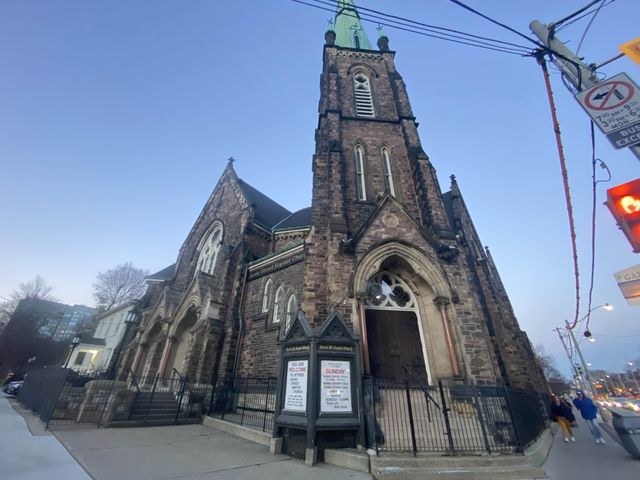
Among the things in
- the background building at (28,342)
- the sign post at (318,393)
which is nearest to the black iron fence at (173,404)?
the sign post at (318,393)

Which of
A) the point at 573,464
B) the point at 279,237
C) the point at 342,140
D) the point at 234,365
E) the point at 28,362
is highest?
the point at 342,140

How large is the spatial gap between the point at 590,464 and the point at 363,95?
653 inches

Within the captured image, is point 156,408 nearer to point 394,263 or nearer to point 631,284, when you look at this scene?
point 394,263

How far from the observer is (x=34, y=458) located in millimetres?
4668

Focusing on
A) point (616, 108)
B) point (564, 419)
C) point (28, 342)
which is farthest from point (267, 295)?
point (28, 342)

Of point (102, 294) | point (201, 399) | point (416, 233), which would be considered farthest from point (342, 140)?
point (102, 294)

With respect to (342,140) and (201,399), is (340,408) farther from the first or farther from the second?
(342,140)

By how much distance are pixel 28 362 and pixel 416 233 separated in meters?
55.9

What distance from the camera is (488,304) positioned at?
12688 millimetres

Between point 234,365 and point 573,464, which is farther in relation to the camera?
point 234,365

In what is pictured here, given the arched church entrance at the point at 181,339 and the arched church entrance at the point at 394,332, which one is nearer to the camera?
the arched church entrance at the point at 394,332

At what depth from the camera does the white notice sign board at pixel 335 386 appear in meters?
5.45

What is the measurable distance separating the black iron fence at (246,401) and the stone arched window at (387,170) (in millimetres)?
8619

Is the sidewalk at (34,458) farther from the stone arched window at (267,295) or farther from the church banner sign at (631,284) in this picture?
the church banner sign at (631,284)
